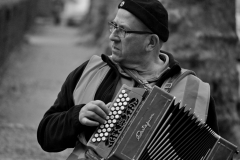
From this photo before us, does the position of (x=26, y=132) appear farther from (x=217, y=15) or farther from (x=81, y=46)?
(x=81, y=46)

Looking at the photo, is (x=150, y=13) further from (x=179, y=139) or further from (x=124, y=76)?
(x=179, y=139)

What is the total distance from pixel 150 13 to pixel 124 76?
0.45m

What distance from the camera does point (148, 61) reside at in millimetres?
3393

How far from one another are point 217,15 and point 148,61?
3189 millimetres

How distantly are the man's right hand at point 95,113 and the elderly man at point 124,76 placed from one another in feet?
0.50

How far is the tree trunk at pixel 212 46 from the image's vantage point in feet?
20.0

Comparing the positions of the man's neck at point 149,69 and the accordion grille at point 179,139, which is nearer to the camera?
the accordion grille at point 179,139

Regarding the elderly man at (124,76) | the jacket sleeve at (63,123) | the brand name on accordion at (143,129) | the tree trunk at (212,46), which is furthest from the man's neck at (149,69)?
the tree trunk at (212,46)

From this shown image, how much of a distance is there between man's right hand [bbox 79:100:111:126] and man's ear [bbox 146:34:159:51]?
23.2 inches

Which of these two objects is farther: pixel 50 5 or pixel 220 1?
pixel 50 5

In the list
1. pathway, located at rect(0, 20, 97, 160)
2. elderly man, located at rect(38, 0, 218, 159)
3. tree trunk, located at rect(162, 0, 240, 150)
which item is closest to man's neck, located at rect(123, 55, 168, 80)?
elderly man, located at rect(38, 0, 218, 159)

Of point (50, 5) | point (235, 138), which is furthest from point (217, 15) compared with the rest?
point (50, 5)

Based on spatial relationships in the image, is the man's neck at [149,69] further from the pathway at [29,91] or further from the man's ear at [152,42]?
the pathway at [29,91]

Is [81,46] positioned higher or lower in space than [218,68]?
lower
